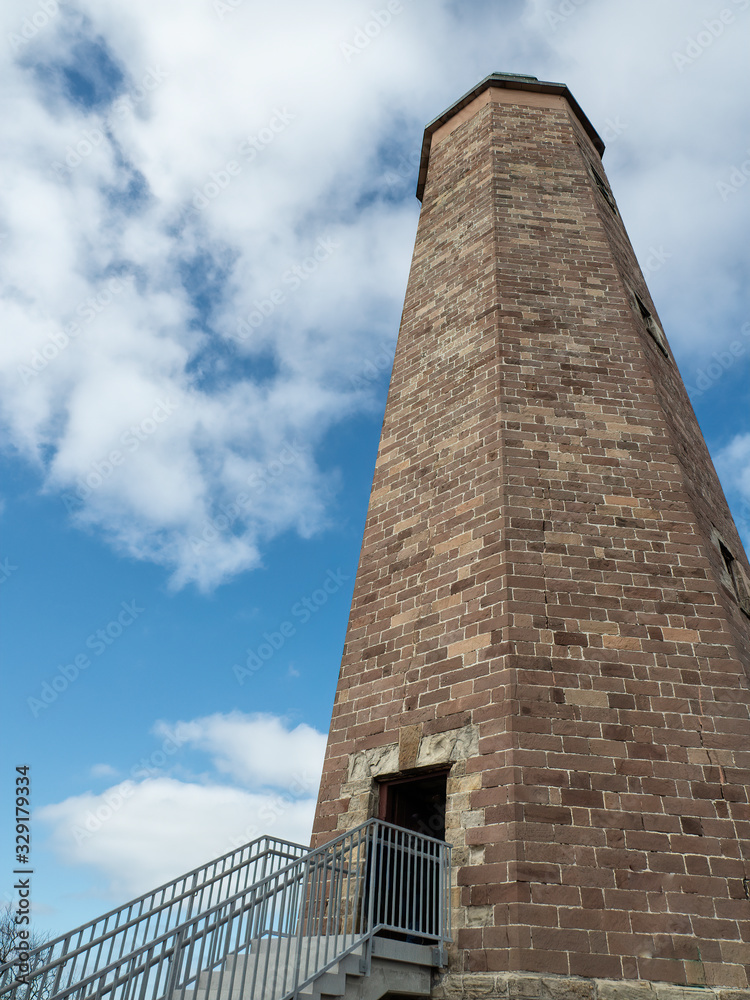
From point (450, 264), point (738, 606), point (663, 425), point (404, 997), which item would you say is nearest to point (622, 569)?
point (738, 606)

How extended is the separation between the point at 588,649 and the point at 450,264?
6.89m

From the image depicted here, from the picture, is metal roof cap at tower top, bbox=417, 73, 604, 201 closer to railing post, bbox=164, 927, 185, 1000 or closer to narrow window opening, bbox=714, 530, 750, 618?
narrow window opening, bbox=714, 530, 750, 618

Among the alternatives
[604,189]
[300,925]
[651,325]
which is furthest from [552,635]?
[604,189]

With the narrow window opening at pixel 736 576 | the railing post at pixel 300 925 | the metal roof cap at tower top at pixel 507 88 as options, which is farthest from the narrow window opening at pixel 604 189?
the railing post at pixel 300 925

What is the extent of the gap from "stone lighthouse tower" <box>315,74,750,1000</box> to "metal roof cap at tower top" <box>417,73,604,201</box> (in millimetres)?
3274

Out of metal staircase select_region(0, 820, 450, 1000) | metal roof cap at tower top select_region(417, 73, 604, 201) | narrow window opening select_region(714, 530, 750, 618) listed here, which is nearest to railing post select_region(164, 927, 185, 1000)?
A: metal staircase select_region(0, 820, 450, 1000)

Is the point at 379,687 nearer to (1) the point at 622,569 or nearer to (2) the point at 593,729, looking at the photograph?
(2) the point at 593,729

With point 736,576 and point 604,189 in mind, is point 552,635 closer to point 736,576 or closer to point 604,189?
point 736,576

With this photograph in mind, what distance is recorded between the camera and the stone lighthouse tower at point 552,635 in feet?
18.7

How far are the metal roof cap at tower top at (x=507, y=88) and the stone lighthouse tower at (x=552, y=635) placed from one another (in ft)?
10.7

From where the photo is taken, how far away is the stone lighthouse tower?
18.7 feet

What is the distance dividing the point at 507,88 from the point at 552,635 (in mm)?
11105

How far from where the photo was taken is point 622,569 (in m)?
7.41

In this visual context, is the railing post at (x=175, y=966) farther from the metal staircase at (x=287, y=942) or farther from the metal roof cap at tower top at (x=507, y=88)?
the metal roof cap at tower top at (x=507, y=88)
